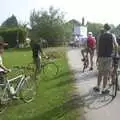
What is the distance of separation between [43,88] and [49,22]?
199ft

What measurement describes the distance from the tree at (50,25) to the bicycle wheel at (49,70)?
5081 cm

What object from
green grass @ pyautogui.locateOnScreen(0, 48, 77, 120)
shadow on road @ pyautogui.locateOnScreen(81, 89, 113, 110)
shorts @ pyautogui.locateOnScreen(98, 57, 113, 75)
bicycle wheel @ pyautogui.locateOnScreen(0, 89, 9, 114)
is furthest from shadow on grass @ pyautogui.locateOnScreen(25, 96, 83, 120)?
shorts @ pyautogui.locateOnScreen(98, 57, 113, 75)

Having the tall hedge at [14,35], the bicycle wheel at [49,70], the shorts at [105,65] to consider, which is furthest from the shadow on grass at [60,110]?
the tall hedge at [14,35]

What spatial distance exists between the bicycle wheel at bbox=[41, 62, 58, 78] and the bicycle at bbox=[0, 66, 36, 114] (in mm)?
6320

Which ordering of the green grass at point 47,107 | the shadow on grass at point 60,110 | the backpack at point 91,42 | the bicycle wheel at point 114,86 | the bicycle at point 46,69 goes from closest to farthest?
the shadow on grass at point 60,110 < the green grass at point 47,107 < the bicycle wheel at point 114,86 < the bicycle at point 46,69 < the backpack at point 91,42

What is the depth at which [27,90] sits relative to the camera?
40.2 feet

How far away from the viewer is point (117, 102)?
1198 cm

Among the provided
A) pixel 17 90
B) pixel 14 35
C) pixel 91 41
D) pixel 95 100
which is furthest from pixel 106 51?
pixel 14 35

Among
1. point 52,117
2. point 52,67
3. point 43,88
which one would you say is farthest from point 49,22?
point 52,117

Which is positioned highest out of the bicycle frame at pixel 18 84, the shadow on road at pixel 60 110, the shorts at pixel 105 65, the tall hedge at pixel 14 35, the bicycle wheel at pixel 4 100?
the shorts at pixel 105 65

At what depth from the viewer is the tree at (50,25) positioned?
72.6 meters

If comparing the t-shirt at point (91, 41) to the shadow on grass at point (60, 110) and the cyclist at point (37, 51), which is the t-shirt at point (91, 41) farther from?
the shadow on grass at point (60, 110)

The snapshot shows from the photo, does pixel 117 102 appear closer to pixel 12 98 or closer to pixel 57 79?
pixel 12 98

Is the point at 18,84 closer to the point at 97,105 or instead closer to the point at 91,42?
the point at 97,105
